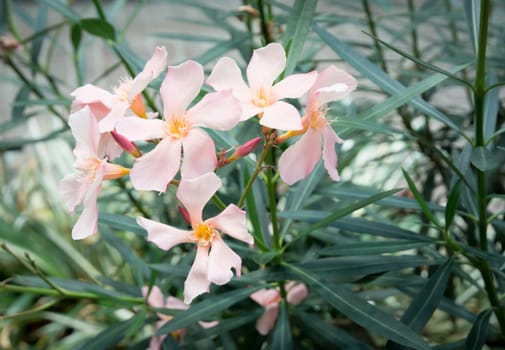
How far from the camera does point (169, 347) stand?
67 centimetres

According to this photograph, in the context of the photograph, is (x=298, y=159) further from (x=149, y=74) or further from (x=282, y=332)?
(x=282, y=332)

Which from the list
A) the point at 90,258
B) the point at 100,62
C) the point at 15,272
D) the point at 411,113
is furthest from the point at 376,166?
the point at 100,62

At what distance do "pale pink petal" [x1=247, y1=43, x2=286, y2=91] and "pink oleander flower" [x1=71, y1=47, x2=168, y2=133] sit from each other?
7 cm

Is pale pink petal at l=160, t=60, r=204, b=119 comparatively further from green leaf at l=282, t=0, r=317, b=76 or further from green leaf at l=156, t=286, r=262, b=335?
green leaf at l=156, t=286, r=262, b=335

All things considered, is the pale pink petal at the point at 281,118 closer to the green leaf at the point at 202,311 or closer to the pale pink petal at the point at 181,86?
the pale pink petal at the point at 181,86

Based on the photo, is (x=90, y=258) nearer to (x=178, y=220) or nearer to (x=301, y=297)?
(x=178, y=220)

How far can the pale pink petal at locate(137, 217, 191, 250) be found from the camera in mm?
465

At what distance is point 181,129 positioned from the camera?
0.46 meters

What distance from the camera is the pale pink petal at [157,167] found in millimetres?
443

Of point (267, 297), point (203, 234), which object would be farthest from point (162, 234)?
point (267, 297)

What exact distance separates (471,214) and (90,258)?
1340mm

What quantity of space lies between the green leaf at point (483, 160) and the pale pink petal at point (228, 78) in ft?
0.68

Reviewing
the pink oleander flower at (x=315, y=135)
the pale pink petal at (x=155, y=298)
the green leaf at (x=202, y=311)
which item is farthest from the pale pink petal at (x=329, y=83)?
the pale pink petal at (x=155, y=298)

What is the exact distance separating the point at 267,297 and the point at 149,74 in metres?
0.33
